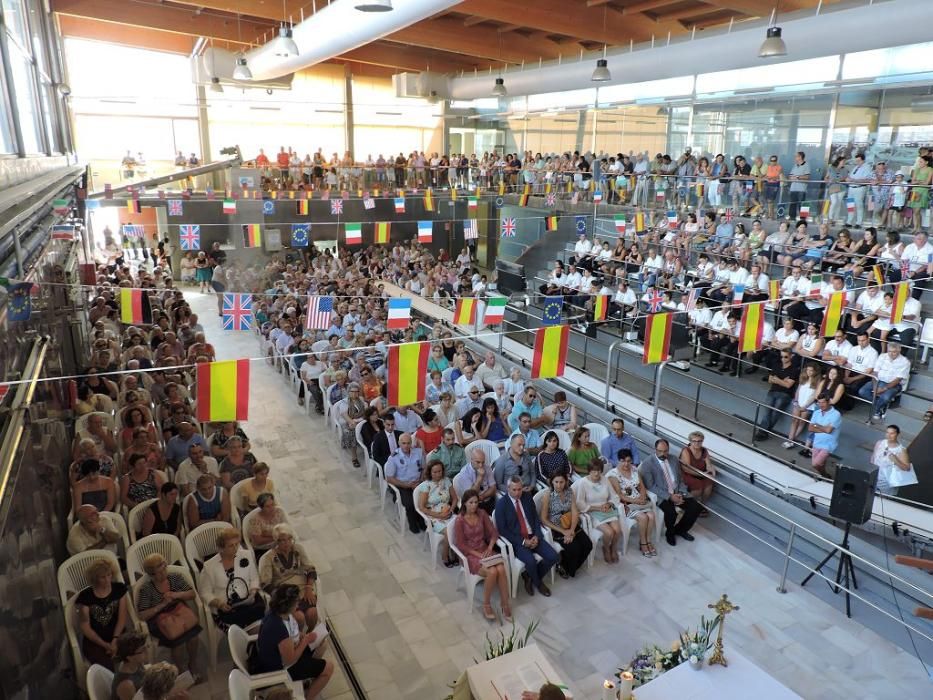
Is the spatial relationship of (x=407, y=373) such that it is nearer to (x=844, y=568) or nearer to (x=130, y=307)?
(x=130, y=307)

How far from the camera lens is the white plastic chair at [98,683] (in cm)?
376

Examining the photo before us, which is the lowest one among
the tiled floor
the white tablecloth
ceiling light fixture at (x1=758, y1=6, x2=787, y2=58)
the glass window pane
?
the tiled floor

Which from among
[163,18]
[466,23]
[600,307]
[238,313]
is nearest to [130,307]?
[238,313]

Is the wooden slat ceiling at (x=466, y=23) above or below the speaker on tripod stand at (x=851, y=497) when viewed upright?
above

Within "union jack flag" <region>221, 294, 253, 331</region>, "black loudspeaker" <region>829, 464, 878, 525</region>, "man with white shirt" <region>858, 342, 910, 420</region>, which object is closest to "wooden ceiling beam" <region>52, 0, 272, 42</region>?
"union jack flag" <region>221, 294, 253, 331</region>

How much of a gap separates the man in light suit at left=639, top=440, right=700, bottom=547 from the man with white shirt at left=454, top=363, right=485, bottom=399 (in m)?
2.55

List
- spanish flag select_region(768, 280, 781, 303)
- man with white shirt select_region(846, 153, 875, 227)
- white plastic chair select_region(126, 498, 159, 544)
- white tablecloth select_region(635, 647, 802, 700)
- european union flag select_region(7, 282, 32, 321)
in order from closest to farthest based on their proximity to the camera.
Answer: white tablecloth select_region(635, 647, 802, 700)
european union flag select_region(7, 282, 32, 321)
white plastic chair select_region(126, 498, 159, 544)
spanish flag select_region(768, 280, 781, 303)
man with white shirt select_region(846, 153, 875, 227)

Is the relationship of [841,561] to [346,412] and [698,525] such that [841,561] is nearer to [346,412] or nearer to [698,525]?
[698,525]

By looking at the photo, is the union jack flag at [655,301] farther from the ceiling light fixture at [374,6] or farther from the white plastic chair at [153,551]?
the white plastic chair at [153,551]

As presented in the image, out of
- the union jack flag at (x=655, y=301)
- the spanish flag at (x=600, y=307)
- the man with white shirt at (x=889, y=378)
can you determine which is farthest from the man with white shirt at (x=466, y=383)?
the man with white shirt at (x=889, y=378)

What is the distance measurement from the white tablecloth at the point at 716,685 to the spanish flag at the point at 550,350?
3.31 m

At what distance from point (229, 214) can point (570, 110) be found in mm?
11409

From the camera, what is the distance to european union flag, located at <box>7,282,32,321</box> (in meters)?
4.33

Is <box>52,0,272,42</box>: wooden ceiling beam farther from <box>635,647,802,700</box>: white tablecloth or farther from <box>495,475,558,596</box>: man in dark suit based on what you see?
<box>635,647,802,700</box>: white tablecloth
